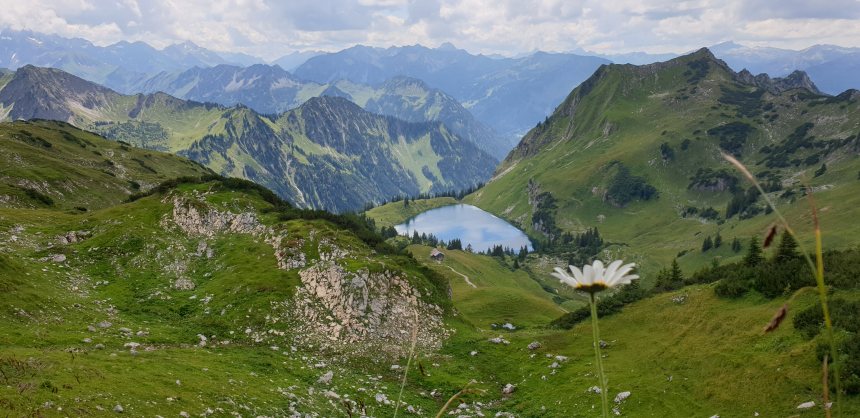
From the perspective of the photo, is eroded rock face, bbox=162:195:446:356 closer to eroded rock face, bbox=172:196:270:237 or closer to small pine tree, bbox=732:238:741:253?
eroded rock face, bbox=172:196:270:237

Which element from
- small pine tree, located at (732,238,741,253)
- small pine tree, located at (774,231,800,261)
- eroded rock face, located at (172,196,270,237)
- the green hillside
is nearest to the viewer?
small pine tree, located at (774,231,800,261)

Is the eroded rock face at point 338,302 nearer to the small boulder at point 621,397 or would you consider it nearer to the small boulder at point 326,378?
the small boulder at point 326,378

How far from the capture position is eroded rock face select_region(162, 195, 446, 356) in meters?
42.7

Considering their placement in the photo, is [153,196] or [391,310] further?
[153,196]

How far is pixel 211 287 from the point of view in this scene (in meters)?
46.0

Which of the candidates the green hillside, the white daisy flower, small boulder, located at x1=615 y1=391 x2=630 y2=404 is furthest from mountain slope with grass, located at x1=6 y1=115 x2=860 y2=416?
the green hillside

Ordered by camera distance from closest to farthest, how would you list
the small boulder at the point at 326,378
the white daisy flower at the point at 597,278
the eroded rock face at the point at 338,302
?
the white daisy flower at the point at 597,278 < the small boulder at the point at 326,378 < the eroded rock face at the point at 338,302

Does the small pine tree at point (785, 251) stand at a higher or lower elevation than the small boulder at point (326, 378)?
higher

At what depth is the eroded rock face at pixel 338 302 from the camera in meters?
42.7

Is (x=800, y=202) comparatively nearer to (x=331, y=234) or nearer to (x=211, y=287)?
(x=331, y=234)

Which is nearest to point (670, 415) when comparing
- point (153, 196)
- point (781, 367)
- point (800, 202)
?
point (781, 367)

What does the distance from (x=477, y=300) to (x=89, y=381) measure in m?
71.9

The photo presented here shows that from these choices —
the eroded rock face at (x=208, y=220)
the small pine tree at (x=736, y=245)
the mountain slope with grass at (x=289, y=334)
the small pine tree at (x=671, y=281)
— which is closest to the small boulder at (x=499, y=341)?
the mountain slope with grass at (x=289, y=334)

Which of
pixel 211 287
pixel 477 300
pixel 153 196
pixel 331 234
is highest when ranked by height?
pixel 153 196
